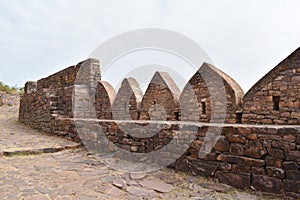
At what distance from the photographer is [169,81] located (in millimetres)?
7613

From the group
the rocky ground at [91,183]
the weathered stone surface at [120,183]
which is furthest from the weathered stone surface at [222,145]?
the weathered stone surface at [120,183]

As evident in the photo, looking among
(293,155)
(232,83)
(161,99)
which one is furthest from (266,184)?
(161,99)

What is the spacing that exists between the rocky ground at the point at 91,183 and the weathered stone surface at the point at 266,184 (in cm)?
8

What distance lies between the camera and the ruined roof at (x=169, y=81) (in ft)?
24.2

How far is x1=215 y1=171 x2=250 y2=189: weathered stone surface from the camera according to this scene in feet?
8.18

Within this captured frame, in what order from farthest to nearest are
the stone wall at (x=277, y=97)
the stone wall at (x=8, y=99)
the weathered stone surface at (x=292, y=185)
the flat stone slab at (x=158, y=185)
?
the stone wall at (x=8, y=99) < the stone wall at (x=277, y=97) < the flat stone slab at (x=158, y=185) < the weathered stone surface at (x=292, y=185)

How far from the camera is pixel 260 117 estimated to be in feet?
19.6

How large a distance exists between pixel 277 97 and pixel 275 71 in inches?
27.5

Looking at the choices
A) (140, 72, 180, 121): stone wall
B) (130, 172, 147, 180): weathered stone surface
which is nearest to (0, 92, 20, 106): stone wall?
(140, 72, 180, 121): stone wall

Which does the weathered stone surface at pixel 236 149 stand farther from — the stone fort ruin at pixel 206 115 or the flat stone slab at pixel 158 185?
the flat stone slab at pixel 158 185

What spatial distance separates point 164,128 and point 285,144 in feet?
5.16

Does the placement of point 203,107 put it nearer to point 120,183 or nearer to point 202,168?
point 202,168

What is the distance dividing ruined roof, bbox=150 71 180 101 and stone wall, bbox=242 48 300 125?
208 cm

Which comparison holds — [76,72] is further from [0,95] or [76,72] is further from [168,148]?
[0,95]
